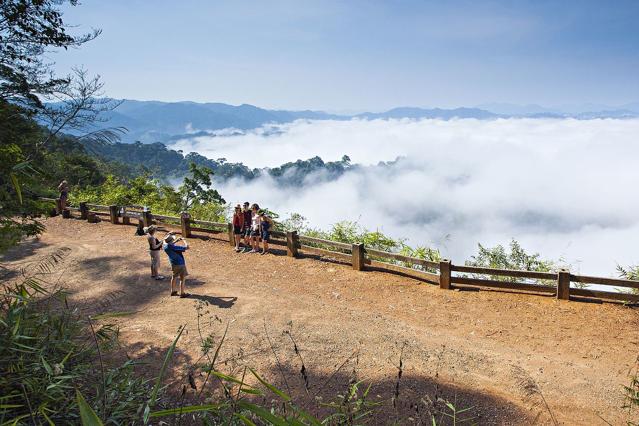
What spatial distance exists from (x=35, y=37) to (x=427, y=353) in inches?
384

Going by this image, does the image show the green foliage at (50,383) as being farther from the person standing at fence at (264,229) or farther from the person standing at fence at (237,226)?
the person standing at fence at (237,226)

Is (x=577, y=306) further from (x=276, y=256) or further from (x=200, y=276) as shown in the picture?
(x=200, y=276)

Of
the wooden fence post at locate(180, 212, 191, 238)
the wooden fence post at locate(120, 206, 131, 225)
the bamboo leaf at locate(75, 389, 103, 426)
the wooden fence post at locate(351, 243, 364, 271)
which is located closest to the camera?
the bamboo leaf at locate(75, 389, 103, 426)

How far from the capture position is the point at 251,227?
13859mm

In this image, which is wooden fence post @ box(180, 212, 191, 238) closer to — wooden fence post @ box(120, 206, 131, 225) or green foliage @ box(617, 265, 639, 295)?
wooden fence post @ box(120, 206, 131, 225)

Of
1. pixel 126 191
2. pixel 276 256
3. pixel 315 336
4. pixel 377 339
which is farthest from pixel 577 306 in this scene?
pixel 126 191

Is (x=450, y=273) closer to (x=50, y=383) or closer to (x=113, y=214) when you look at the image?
(x=50, y=383)

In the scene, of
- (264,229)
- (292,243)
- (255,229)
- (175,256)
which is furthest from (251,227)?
(175,256)

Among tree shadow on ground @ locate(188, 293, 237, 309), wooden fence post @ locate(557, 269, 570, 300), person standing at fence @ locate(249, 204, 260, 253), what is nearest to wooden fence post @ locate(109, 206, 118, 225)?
person standing at fence @ locate(249, 204, 260, 253)

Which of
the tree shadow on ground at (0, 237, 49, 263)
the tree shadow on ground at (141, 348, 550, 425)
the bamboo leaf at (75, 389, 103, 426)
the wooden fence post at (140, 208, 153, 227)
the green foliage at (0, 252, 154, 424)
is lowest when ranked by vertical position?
the tree shadow on ground at (141, 348, 550, 425)

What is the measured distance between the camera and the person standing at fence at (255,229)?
44.7 feet

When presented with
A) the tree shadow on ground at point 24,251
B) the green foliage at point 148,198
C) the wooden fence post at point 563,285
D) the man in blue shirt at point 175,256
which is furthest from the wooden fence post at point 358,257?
the tree shadow on ground at point 24,251

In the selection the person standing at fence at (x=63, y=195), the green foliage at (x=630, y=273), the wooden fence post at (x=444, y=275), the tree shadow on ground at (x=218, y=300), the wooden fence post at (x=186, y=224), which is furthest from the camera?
the person standing at fence at (x=63, y=195)

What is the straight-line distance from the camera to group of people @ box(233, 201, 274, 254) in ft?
44.8
